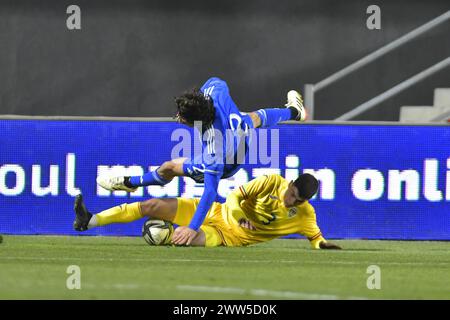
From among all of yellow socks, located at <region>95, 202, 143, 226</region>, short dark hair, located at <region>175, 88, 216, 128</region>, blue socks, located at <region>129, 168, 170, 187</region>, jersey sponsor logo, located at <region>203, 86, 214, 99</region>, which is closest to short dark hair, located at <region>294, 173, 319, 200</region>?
short dark hair, located at <region>175, 88, 216, 128</region>

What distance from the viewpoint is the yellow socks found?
552 inches

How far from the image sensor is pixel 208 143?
44.6 feet

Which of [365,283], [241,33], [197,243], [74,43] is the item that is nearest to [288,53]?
[241,33]

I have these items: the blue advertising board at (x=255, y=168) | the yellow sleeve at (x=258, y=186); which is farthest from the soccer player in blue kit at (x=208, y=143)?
the blue advertising board at (x=255, y=168)

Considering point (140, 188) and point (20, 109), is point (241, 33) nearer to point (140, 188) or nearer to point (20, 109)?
point (20, 109)

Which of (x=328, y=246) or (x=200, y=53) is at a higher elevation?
(x=200, y=53)

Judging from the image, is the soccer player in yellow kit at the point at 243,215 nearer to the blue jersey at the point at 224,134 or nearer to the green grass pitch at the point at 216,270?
the green grass pitch at the point at 216,270

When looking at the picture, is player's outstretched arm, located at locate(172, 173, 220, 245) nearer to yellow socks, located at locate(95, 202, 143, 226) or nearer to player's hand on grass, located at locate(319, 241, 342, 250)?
yellow socks, located at locate(95, 202, 143, 226)

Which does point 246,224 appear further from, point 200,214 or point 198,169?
point 200,214

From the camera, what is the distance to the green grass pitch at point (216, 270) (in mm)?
10039

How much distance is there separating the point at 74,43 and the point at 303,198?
301 inches

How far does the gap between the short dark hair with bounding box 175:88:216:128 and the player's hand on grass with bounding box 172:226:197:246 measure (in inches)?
39.4

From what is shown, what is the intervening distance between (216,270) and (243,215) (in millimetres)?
2405

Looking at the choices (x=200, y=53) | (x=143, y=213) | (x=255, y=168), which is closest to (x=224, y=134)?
(x=143, y=213)
